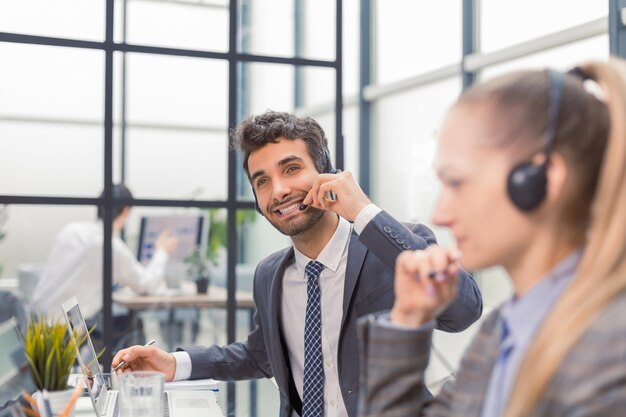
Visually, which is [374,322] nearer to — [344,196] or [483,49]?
[344,196]

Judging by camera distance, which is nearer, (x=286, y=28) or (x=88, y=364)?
(x=88, y=364)

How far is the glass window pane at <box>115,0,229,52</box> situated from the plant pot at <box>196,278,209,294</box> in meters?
1.29

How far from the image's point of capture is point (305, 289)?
1.98 m

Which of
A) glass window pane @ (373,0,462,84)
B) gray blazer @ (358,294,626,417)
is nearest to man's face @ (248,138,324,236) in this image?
gray blazer @ (358,294,626,417)

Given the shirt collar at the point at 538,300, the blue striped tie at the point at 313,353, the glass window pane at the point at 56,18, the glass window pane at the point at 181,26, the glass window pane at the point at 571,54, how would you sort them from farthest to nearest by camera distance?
the glass window pane at the point at 571,54 < the glass window pane at the point at 181,26 < the glass window pane at the point at 56,18 < the blue striped tie at the point at 313,353 < the shirt collar at the point at 538,300

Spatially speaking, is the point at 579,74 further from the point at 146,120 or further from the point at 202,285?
the point at 202,285

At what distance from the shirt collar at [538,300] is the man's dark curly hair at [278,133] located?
1.16m

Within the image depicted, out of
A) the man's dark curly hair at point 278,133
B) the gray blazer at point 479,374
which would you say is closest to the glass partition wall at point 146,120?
the man's dark curly hair at point 278,133

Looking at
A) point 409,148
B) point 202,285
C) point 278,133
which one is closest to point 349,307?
point 278,133

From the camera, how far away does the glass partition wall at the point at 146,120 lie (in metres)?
3.10

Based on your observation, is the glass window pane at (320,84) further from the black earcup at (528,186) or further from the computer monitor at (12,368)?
the black earcup at (528,186)

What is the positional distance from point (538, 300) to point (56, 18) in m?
2.82

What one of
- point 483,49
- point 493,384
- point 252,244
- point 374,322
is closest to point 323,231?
point 374,322

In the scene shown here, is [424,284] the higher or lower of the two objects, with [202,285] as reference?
higher
